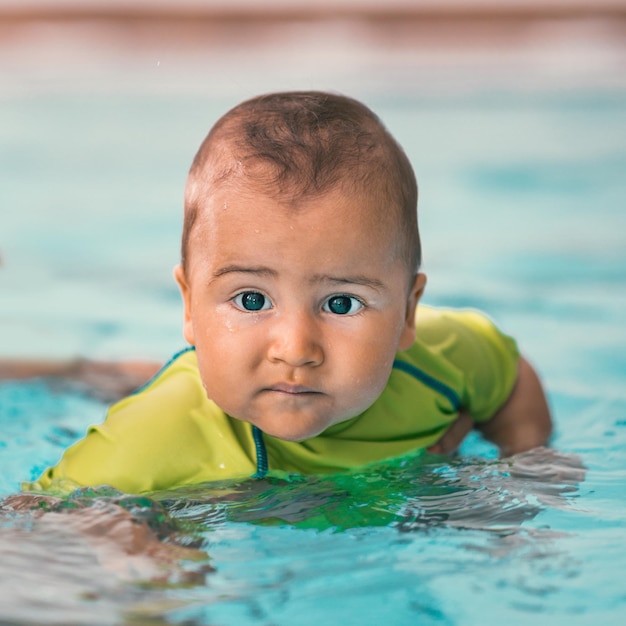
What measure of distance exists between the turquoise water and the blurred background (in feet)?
0.08

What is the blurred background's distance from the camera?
4129 millimetres

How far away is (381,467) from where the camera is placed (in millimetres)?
→ 2100

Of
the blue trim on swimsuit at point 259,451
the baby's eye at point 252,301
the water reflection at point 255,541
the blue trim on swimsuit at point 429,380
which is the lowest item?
the water reflection at point 255,541

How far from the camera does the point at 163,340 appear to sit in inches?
148

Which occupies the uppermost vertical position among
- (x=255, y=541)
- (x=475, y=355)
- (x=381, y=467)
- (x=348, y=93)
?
(x=348, y=93)

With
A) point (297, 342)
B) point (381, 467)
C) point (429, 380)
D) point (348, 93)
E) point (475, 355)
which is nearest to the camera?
point (297, 342)

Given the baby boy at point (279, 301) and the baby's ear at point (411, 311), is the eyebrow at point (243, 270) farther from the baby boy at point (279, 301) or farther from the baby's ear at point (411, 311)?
the baby's ear at point (411, 311)

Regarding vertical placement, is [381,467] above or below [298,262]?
below

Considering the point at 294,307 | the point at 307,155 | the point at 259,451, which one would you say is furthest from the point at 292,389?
the point at 307,155

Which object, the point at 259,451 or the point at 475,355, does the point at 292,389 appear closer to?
the point at 259,451

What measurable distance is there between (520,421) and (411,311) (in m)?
0.56

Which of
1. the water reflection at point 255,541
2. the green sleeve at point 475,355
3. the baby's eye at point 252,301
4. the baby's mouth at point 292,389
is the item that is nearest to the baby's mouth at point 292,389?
the baby's mouth at point 292,389

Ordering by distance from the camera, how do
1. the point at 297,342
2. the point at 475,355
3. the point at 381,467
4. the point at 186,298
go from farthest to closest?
the point at 475,355 → the point at 381,467 → the point at 186,298 → the point at 297,342

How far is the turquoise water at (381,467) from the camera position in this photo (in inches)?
62.9
